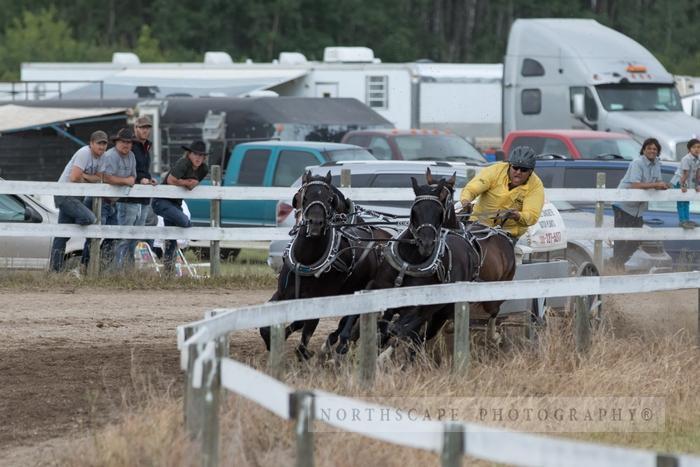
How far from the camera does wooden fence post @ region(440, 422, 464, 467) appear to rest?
524 centimetres

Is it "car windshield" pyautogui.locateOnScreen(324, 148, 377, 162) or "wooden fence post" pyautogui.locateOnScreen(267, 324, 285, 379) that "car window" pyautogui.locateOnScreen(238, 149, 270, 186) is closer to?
"car windshield" pyautogui.locateOnScreen(324, 148, 377, 162)

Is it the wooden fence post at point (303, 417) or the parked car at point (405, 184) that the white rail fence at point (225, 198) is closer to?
the parked car at point (405, 184)

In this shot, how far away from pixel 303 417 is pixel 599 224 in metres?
11.7

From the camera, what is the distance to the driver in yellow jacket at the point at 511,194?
456 inches

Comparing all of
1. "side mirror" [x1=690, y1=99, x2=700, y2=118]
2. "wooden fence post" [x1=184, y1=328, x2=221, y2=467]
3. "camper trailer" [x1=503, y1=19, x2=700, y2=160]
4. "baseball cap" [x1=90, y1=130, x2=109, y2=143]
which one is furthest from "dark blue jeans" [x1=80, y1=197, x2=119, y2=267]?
"side mirror" [x1=690, y1=99, x2=700, y2=118]

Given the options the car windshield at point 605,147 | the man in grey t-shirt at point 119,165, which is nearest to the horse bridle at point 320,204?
the man in grey t-shirt at point 119,165

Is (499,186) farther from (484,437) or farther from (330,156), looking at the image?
(330,156)

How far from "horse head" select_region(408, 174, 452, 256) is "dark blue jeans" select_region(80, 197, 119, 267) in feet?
21.7

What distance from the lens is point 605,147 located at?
901 inches

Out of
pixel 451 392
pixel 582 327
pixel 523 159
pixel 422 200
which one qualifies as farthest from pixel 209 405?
pixel 523 159

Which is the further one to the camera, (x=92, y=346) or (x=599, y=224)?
(x=599, y=224)

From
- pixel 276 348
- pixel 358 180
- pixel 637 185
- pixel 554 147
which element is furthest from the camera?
pixel 554 147

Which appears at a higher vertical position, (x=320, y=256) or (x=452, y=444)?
(x=452, y=444)

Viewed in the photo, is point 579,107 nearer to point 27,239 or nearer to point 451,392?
point 27,239
